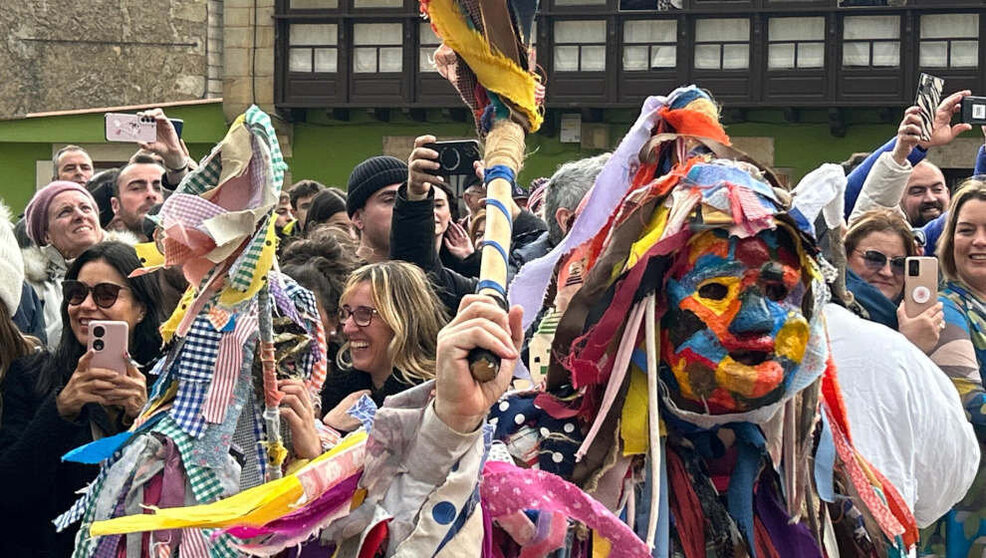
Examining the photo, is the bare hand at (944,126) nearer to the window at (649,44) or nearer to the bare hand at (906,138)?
the bare hand at (906,138)

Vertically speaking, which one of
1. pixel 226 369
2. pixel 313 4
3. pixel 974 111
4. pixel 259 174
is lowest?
Result: pixel 226 369

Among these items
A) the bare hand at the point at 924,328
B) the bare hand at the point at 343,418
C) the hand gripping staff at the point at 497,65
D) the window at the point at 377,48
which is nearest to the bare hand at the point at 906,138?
the bare hand at the point at 924,328

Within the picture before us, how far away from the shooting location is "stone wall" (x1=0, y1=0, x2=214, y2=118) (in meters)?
26.7

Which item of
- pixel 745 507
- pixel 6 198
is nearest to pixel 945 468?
pixel 745 507

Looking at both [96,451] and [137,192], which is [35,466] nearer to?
[96,451]

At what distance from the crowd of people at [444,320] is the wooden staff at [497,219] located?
31 millimetres

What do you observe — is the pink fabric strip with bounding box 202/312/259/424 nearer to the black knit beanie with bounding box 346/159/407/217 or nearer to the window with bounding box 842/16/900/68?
the black knit beanie with bounding box 346/159/407/217

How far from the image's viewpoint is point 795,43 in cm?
2148

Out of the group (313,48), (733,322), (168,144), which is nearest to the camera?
(733,322)

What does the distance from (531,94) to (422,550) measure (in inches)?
29.7

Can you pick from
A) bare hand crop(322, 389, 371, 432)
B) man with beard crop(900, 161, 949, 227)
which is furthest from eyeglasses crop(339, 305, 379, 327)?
man with beard crop(900, 161, 949, 227)

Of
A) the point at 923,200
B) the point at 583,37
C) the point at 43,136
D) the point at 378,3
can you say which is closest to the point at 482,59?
the point at 923,200

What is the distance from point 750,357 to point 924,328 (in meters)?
2.33

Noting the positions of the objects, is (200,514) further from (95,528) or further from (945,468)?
(945,468)
